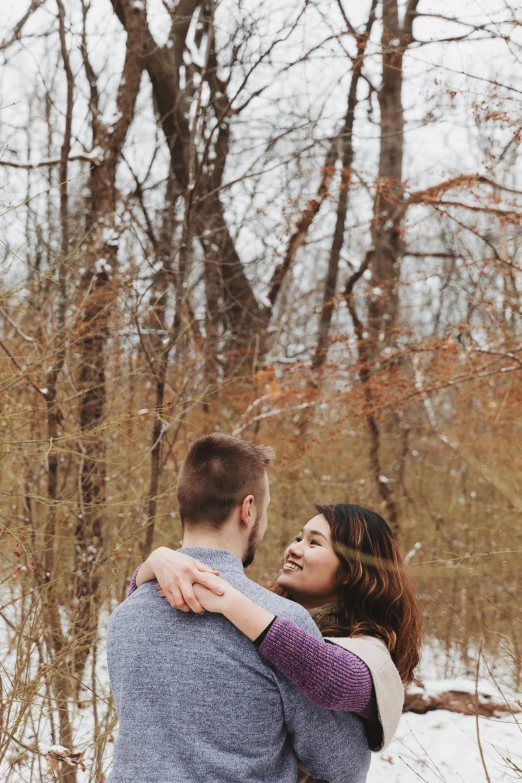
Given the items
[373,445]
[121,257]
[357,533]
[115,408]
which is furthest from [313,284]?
[357,533]

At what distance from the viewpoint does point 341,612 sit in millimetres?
2344

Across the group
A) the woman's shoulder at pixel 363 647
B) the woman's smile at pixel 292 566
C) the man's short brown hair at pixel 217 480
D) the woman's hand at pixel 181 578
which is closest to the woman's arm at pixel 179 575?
the woman's hand at pixel 181 578

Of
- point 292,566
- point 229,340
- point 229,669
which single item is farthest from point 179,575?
point 229,340

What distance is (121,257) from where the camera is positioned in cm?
658

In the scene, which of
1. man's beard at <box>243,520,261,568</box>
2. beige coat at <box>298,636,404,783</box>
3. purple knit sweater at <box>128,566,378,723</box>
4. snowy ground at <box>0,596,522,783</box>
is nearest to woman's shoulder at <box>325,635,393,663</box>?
beige coat at <box>298,636,404,783</box>

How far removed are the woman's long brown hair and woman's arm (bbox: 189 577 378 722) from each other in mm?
530

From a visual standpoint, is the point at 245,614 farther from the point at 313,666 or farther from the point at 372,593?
the point at 372,593

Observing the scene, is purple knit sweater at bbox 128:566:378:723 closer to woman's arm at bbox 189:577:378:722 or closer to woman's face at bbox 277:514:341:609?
woman's arm at bbox 189:577:378:722

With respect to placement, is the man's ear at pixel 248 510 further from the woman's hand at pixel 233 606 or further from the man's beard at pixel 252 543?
the woman's hand at pixel 233 606

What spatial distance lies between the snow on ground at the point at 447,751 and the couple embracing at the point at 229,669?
3392 millimetres

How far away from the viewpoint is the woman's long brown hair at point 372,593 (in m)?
2.25

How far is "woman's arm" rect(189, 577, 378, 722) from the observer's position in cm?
161

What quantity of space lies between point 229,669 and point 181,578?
0.78 ft

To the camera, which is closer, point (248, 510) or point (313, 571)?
point (248, 510)
